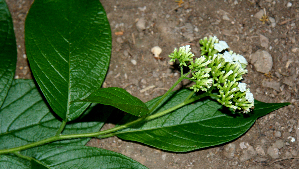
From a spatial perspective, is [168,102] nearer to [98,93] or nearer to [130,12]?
[98,93]

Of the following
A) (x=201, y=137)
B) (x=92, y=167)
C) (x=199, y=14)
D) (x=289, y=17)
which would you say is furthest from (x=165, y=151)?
(x=289, y=17)

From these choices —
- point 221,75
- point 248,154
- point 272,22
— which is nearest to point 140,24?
point 221,75

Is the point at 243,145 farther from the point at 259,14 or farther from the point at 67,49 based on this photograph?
the point at 67,49

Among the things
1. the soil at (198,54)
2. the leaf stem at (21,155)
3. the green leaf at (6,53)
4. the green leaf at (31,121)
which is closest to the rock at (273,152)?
the soil at (198,54)

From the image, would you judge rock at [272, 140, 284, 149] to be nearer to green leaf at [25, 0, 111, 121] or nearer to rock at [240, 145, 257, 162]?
rock at [240, 145, 257, 162]

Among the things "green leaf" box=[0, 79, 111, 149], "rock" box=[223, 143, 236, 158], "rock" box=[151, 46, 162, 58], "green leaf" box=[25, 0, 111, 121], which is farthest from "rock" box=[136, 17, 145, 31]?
"rock" box=[223, 143, 236, 158]

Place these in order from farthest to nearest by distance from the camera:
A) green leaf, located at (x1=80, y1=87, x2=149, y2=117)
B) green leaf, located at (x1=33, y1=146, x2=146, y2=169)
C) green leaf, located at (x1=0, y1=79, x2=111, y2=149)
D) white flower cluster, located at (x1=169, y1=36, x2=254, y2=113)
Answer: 1. green leaf, located at (x1=0, y1=79, x2=111, y2=149)
2. green leaf, located at (x1=33, y1=146, x2=146, y2=169)
3. white flower cluster, located at (x1=169, y1=36, x2=254, y2=113)
4. green leaf, located at (x1=80, y1=87, x2=149, y2=117)

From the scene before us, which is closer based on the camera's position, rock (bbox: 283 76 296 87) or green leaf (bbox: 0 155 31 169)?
green leaf (bbox: 0 155 31 169)
